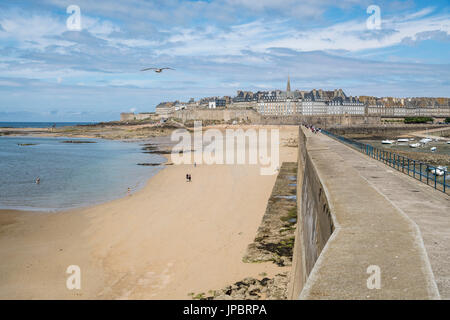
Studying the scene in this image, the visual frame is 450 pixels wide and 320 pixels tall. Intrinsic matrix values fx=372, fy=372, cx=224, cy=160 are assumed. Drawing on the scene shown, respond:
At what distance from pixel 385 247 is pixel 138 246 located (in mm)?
9506

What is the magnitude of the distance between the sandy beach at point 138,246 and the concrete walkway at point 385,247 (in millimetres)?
3324

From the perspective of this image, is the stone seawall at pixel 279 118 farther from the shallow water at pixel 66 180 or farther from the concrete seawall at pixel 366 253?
the concrete seawall at pixel 366 253

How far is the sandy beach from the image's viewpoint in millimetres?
9320

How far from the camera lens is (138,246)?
40.3 feet

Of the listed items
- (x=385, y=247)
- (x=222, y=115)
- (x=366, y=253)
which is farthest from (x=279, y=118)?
(x=366, y=253)

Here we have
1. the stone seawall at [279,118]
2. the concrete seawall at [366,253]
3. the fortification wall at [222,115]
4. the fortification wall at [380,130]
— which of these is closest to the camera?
the concrete seawall at [366,253]

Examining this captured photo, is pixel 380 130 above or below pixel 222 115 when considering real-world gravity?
below

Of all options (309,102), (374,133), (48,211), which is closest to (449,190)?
(48,211)

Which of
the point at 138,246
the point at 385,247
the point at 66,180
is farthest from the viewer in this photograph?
the point at 66,180

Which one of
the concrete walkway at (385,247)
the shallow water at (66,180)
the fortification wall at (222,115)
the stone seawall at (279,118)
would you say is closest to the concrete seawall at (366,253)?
the concrete walkway at (385,247)

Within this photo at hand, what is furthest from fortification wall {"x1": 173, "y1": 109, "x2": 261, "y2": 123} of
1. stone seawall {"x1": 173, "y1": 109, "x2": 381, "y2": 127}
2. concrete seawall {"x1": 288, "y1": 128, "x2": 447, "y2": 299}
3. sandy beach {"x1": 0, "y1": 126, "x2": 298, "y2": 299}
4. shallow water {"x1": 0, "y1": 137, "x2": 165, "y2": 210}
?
concrete seawall {"x1": 288, "y1": 128, "x2": 447, "y2": 299}

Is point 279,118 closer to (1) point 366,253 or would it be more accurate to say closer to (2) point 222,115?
(2) point 222,115

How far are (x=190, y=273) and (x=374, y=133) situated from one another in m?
69.5

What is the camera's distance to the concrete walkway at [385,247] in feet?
10.1
